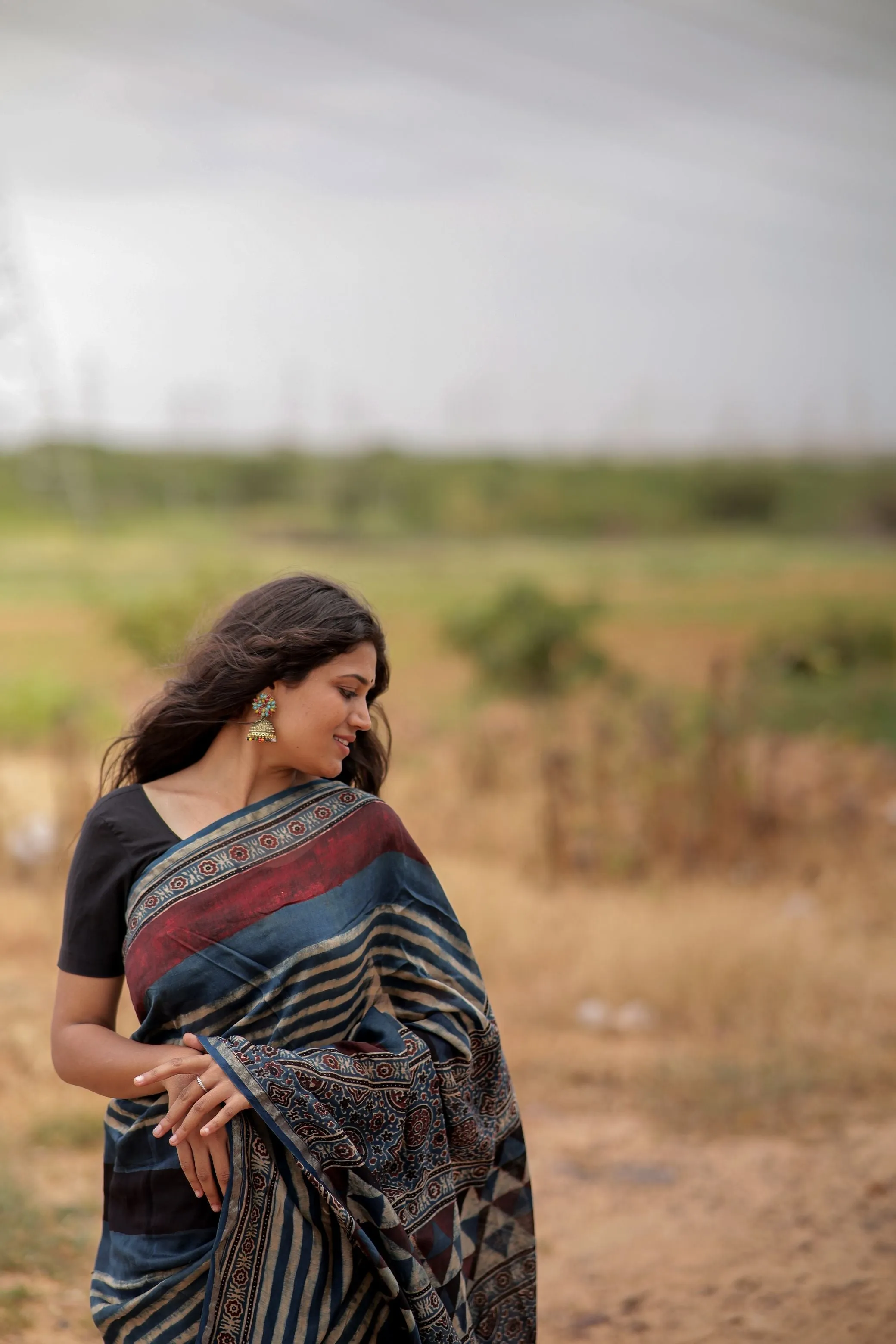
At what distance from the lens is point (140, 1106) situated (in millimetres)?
1729

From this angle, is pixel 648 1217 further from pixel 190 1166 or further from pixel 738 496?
pixel 738 496

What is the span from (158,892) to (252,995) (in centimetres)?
20

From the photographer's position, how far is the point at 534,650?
10219 mm

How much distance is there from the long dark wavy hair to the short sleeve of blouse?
0.15 m

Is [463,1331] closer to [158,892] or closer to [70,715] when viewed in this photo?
[158,892]

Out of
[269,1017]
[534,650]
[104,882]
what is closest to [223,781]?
[104,882]

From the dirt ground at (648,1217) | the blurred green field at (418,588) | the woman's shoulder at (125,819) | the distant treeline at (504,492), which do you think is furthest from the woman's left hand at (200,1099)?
the distant treeline at (504,492)

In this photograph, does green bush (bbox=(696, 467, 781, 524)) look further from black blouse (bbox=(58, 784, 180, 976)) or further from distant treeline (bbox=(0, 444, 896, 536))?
black blouse (bbox=(58, 784, 180, 976))

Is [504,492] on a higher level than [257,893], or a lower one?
higher

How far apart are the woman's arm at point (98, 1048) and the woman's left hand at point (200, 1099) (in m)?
0.02

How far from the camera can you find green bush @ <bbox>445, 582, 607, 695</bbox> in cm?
1019

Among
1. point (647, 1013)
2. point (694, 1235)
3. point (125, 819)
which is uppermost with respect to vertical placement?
point (125, 819)

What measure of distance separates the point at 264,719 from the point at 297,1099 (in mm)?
537

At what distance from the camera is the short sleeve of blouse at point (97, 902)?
1709 mm
